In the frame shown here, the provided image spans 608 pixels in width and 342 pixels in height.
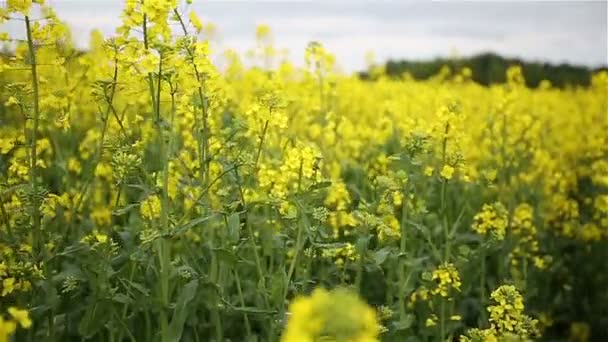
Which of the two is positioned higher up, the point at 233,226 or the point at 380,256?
the point at 233,226

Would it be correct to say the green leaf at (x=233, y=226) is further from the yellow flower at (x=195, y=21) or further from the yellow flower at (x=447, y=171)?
the yellow flower at (x=447, y=171)

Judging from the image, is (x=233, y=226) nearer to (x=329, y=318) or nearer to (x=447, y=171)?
(x=447, y=171)

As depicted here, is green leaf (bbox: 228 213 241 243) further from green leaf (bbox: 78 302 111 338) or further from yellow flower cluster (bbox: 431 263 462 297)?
yellow flower cluster (bbox: 431 263 462 297)

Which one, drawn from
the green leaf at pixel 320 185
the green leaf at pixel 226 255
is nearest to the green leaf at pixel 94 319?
the green leaf at pixel 226 255

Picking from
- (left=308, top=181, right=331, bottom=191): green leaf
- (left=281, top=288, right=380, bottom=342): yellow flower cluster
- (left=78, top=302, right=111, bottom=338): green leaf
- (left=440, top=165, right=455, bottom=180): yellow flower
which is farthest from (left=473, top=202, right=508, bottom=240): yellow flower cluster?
(left=281, top=288, right=380, bottom=342): yellow flower cluster

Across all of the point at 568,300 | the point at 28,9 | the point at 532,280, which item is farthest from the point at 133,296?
the point at 568,300

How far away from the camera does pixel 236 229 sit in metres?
2.72

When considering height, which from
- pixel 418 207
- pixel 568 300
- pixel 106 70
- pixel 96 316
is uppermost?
pixel 106 70

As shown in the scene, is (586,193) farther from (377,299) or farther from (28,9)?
(28,9)

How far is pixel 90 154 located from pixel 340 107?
2896 millimetres

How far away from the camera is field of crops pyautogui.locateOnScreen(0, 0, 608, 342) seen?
267cm

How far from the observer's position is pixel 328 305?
139 cm

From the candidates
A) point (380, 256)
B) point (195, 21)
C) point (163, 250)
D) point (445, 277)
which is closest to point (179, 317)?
point (163, 250)

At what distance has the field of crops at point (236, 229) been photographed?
2668mm
